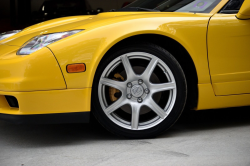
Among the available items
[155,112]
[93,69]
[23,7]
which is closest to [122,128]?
→ [155,112]

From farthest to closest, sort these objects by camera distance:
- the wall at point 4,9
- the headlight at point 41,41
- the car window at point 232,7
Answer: the wall at point 4,9
the car window at point 232,7
the headlight at point 41,41

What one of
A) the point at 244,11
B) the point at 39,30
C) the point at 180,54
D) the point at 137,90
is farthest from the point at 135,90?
the point at 39,30

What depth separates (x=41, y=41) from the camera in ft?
10.1

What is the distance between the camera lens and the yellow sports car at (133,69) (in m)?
2.94

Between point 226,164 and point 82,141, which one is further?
point 82,141

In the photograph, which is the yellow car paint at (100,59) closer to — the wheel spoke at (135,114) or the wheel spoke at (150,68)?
the wheel spoke at (150,68)

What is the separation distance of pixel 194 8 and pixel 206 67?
602 mm

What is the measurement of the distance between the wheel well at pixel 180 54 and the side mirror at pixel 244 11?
57 cm

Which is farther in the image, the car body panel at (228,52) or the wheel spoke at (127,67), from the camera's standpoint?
the car body panel at (228,52)

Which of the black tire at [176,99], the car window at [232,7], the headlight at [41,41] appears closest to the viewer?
the headlight at [41,41]

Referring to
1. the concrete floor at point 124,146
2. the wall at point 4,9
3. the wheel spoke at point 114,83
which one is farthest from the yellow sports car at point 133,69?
the wall at point 4,9

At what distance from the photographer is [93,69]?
300cm

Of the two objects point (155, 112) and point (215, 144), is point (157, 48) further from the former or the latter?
point (215, 144)

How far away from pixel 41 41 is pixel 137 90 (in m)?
0.84
